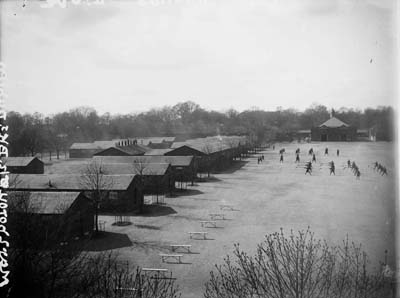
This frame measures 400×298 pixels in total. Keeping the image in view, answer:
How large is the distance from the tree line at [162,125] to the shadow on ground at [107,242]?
942 inches

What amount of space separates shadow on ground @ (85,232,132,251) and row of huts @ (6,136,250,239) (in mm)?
Result: 1099

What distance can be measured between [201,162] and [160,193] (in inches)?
488

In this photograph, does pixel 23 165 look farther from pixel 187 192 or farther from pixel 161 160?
pixel 187 192

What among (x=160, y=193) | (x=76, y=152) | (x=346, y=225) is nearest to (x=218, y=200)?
(x=160, y=193)

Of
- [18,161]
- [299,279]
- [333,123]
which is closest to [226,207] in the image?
[299,279]

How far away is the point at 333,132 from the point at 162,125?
5200 centimetres

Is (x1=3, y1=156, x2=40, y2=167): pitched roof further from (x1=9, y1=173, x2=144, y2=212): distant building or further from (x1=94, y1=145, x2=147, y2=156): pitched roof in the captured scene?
(x1=9, y1=173, x2=144, y2=212): distant building

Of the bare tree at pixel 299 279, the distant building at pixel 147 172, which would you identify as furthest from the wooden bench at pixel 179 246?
the distant building at pixel 147 172

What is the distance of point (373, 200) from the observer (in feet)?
91.4

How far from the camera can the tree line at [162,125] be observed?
195 ft

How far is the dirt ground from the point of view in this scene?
16.8 metres

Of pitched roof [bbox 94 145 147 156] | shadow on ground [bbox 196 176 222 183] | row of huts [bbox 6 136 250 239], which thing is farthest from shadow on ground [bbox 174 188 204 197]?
pitched roof [bbox 94 145 147 156]

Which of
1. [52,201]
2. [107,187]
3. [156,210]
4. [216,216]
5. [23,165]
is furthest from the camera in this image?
[23,165]

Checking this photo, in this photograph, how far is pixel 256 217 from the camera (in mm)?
24203
